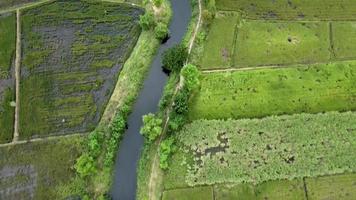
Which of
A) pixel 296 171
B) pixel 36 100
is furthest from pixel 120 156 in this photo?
pixel 296 171

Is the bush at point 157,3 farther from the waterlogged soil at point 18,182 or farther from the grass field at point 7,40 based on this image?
the waterlogged soil at point 18,182

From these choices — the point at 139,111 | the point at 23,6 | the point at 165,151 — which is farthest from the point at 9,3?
the point at 165,151

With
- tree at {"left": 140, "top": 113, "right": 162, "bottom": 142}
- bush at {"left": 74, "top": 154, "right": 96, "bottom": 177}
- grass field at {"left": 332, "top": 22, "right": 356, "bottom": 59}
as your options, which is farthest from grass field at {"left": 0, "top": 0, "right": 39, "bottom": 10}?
grass field at {"left": 332, "top": 22, "right": 356, "bottom": 59}

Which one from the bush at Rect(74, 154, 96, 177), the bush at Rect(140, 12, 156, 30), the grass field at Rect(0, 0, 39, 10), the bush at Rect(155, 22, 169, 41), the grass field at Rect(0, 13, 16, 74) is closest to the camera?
the bush at Rect(74, 154, 96, 177)

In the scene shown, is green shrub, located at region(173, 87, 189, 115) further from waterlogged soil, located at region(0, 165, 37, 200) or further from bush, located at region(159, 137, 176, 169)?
waterlogged soil, located at region(0, 165, 37, 200)

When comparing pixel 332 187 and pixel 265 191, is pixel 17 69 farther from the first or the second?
pixel 332 187

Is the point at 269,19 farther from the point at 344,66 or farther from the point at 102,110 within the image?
the point at 102,110
